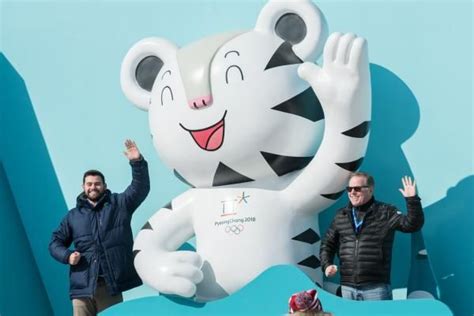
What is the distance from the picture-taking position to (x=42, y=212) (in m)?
4.29

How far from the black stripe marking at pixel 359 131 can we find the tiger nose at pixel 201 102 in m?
0.54

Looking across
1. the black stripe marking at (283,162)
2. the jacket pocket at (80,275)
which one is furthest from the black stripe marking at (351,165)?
the jacket pocket at (80,275)

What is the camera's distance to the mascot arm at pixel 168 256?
3.27 metres

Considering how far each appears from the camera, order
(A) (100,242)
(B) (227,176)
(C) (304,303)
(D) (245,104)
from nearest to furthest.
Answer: (C) (304,303) → (D) (245,104) → (B) (227,176) → (A) (100,242)

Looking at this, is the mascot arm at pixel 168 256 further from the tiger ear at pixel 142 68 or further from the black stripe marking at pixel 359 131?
the black stripe marking at pixel 359 131

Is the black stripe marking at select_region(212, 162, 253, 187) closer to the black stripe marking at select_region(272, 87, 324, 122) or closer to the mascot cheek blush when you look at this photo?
the mascot cheek blush

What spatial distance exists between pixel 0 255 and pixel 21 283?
17 centimetres

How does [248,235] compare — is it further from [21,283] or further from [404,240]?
[21,283]

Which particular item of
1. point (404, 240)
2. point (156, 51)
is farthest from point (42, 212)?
point (404, 240)

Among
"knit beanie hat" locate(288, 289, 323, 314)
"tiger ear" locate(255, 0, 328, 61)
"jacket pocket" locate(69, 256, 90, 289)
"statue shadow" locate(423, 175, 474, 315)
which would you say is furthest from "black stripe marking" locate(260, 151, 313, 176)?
"knit beanie hat" locate(288, 289, 323, 314)

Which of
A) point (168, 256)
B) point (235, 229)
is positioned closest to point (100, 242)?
point (168, 256)

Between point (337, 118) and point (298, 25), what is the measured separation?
514mm

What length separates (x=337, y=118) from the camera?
3.20 metres

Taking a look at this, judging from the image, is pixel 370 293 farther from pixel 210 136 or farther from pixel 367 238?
pixel 210 136
